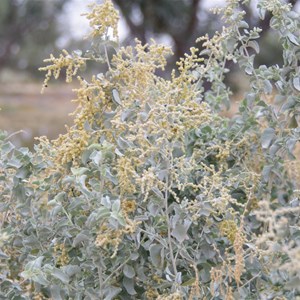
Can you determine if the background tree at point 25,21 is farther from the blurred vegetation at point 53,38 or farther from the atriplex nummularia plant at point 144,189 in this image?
the atriplex nummularia plant at point 144,189

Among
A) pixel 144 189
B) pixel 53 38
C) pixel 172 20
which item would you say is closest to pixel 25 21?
pixel 53 38

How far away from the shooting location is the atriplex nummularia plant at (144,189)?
139 centimetres

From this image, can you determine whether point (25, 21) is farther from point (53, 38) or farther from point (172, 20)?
point (172, 20)

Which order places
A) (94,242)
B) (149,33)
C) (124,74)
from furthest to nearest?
(149,33)
(124,74)
(94,242)

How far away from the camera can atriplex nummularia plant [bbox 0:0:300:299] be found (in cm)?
139

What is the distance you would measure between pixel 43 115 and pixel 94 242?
14.9 meters

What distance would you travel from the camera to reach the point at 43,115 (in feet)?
52.5

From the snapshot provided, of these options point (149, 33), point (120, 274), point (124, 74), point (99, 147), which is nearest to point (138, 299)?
point (120, 274)

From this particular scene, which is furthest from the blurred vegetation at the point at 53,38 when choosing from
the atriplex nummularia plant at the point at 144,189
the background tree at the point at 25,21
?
the atriplex nummularia plant at the point at 144,189

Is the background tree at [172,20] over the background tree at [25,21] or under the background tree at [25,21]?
under

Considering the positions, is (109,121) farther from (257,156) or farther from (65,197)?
(257,156)

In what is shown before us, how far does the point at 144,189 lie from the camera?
1.45 meters

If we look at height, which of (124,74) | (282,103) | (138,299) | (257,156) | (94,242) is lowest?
(138,299)

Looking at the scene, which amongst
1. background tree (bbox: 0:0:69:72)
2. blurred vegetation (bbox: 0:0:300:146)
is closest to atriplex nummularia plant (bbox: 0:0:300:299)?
blurred vegetation (bbox: 0:0:300:146)
